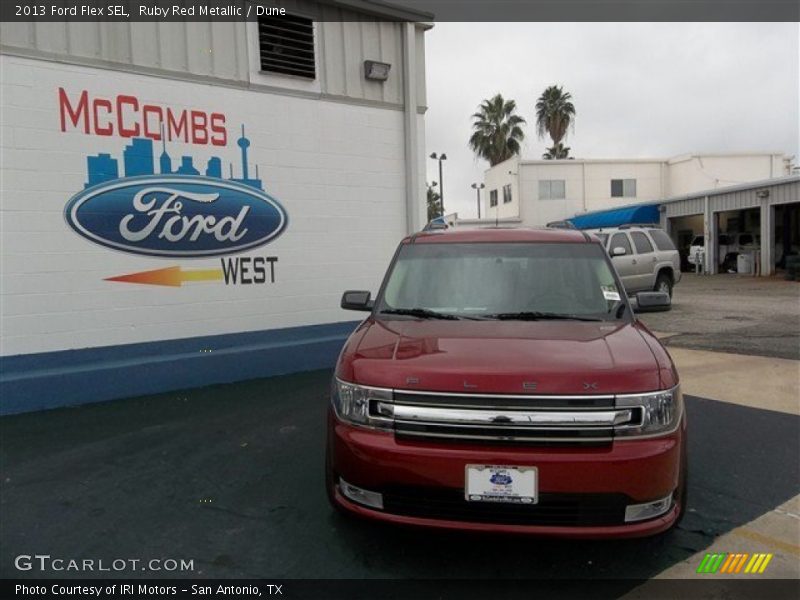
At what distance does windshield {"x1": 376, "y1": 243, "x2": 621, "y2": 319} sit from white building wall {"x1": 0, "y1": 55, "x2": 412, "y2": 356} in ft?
11.9

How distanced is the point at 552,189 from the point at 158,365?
32886mm

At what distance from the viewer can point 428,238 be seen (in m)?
4.35

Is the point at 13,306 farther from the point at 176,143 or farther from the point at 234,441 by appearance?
the point at 234,441

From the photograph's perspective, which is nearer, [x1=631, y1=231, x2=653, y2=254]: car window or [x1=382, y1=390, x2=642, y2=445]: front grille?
[x1=382, y1=390, x2=642, y2=445]: front grille

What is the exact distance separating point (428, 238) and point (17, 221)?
4.27 metres

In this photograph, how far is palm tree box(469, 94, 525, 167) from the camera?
46.9 m

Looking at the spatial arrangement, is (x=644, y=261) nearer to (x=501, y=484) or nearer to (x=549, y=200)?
(x=501, y=484)

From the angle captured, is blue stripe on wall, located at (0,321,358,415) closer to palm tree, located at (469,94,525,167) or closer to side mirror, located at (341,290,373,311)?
side mirror, located at (341,290,373,311)

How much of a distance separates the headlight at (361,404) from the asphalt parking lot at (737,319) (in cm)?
733

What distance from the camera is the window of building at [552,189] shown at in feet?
118

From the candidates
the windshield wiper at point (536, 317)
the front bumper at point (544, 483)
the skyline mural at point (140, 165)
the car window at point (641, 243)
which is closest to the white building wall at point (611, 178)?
the car window at point (641, 243)

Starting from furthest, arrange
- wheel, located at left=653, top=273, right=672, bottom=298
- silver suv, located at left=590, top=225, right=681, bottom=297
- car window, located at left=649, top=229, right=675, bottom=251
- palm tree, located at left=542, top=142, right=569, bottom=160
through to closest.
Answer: palm tree, located at left=542, top=142, right=569, bottom=160 → car window, located at left=649, top=229, right=675, bottom=251 → wheel, located at left=653, top=273, right=672, bottom=298 → silver suv, located at left=590, top=225, right=681, bottom=297

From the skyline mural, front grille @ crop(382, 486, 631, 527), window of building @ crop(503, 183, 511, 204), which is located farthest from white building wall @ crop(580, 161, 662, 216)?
front grille @ crop(382, 486, 631, 527)

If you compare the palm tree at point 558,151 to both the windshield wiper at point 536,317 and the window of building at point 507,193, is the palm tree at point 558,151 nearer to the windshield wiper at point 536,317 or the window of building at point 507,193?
the window of building at point 507,193
